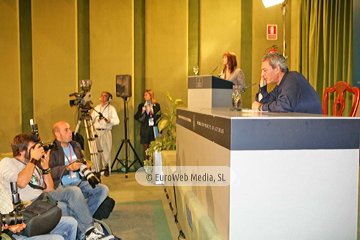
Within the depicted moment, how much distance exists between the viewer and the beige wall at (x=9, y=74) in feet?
21.5

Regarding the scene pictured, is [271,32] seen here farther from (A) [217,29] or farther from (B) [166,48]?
(B) [166,48]

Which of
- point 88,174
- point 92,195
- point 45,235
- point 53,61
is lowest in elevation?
point 92,195

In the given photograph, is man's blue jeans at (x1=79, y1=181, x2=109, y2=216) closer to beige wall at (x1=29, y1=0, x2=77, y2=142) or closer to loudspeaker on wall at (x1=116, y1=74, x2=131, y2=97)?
loudspeaker on wall at (x1=116, y1=74, x2=131, y2=97)

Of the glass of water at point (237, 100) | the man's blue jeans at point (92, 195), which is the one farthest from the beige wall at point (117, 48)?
the glass of water at point (237, 100)

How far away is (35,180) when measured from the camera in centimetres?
298

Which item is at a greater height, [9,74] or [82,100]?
[9,74]

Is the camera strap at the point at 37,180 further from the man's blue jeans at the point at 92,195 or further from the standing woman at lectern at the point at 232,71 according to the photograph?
the standing woman at lectern at the point at 232,71

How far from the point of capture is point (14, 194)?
2.33 meters

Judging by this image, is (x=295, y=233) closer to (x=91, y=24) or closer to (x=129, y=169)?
(x=129, y=169)

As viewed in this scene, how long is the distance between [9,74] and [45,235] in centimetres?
489

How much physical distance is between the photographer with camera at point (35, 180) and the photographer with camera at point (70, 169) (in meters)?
0.18

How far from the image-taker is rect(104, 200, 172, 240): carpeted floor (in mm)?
3511

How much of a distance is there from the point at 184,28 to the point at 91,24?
168 centimetres

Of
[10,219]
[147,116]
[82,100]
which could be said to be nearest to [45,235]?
[10,219]
